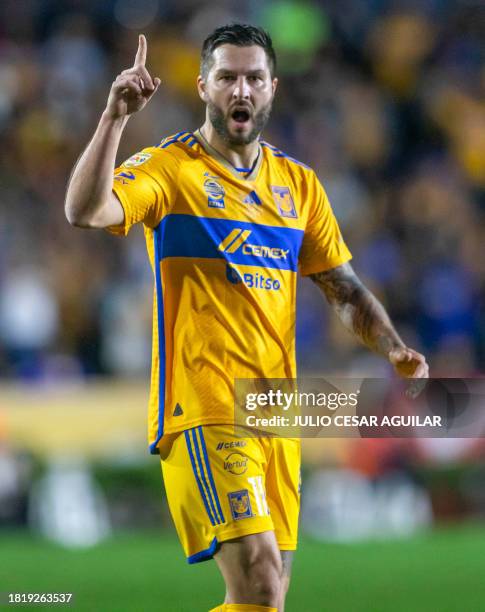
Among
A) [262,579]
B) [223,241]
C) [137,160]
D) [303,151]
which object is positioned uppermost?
[303,151]

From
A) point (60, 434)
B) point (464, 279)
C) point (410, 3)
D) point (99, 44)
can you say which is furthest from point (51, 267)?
point (410, 3)

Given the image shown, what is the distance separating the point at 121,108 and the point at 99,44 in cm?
1053

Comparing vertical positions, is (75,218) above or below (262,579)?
above

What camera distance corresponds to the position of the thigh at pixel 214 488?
4.77m

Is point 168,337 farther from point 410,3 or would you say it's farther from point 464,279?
point 410,3

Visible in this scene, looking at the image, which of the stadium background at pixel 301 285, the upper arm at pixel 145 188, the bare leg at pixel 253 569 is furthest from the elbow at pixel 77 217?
the stadium background at pixel 301 285

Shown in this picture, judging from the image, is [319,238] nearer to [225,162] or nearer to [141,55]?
[225,162]

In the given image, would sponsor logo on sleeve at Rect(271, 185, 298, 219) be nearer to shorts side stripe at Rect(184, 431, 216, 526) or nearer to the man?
the man

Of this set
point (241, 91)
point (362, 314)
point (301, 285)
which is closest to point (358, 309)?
point (362, 314)

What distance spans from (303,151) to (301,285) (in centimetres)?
238

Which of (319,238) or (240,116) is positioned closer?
(240,116)

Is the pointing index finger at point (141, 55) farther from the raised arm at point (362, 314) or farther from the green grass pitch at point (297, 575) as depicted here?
the green grass pitch at point (297, 575)

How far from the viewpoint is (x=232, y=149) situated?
5.22 meters

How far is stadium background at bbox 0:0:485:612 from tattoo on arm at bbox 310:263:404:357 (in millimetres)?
3463
